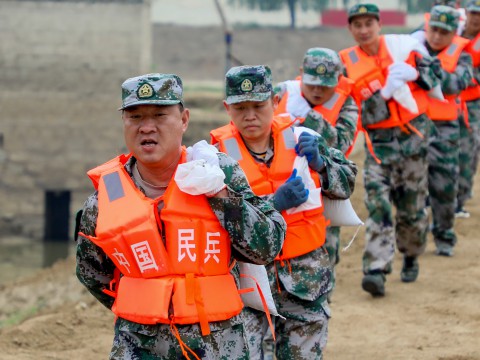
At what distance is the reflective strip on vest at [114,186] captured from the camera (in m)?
3.93

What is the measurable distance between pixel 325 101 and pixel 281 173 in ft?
4.93

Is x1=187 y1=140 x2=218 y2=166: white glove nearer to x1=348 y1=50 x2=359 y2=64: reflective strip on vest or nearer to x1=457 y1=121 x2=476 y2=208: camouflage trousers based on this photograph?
x1=348 y1=50 x2=359 y2=64: reflective strip on vest

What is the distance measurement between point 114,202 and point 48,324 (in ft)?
18.6

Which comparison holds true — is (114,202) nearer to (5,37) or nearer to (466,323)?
(466,323)

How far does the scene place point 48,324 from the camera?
9.34 meters

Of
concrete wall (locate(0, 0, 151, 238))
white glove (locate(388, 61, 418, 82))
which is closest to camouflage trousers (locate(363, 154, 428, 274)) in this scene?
white glove (locate(388, 61, 418, 82))

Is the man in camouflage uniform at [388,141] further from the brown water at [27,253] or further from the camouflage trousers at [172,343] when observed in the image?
the brown water at [27,253]

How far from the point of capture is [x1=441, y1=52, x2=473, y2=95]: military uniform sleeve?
30.6ft

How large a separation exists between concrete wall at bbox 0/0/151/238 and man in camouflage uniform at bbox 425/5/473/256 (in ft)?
58.6

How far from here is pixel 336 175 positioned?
222 inches

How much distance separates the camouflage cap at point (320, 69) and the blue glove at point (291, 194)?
144 cm

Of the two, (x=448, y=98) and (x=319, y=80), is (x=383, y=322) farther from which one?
(x=319, y=80)

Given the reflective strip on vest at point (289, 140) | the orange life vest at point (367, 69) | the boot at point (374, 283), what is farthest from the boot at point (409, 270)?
the reflective strip on vest at point (289, 140)

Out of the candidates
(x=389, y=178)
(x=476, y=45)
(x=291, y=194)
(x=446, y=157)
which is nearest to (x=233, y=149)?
(x=291, y=194)
